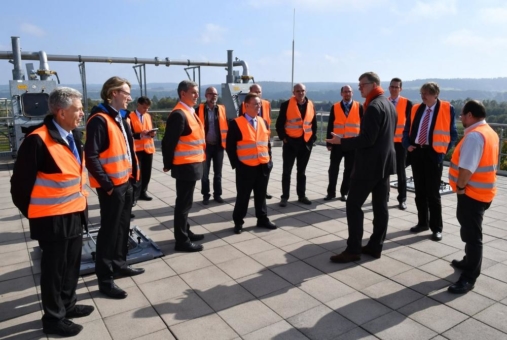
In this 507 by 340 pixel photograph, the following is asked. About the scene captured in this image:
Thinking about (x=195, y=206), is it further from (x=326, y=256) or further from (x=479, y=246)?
(x=479, y=246)

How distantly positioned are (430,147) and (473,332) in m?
2.37

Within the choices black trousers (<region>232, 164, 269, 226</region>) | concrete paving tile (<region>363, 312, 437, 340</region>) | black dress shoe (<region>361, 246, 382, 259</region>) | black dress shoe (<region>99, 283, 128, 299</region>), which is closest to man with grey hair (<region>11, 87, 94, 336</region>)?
black dress shoe (<region>99, 283, 128, 299</region>)

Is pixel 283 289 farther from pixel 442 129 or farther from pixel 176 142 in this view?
pixel 442 129

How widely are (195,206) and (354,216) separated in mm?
2855

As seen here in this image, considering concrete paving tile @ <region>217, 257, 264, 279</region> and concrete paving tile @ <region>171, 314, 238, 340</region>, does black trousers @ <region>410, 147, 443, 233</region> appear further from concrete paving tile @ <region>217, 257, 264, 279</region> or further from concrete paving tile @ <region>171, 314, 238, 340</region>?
concrete paving tile @ <region>171, 314, 238, 340</region>

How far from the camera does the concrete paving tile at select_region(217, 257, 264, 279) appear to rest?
369cm

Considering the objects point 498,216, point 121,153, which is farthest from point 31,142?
point 498,216

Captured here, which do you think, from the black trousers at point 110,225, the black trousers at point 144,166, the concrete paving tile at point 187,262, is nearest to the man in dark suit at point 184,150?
the concrete paving tile at point 187,262

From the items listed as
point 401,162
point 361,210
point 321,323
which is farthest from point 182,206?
point 401,162

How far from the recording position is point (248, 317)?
293 cm

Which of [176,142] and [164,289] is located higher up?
[176,142]

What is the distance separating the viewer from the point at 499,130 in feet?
27.2

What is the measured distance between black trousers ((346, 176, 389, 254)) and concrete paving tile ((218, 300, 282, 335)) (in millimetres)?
1315

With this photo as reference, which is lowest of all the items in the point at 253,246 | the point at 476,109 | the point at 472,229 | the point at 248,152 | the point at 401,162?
the point at 253,246
